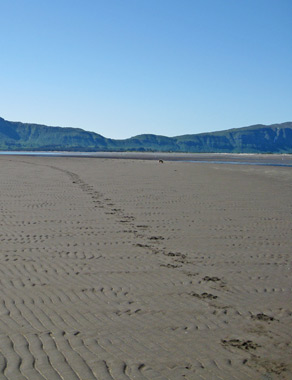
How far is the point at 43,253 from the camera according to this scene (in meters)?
9.10

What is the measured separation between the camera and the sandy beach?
4.75 metres

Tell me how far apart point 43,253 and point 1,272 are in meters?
1.47

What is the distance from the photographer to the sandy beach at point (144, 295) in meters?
4.75

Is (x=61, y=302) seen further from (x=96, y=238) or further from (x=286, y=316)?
(x=96, y=238)

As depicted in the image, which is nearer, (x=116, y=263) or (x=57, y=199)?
(x=116, y=263)

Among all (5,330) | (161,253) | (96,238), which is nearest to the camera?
(5,330)

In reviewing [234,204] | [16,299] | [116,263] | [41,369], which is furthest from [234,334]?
[234,204]

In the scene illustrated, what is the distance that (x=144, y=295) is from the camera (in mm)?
6836

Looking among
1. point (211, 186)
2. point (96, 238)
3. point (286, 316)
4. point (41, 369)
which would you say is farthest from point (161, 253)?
point (211, 186)

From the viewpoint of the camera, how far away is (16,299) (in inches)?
252

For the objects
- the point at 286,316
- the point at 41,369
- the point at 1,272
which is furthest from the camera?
the point at 1,272

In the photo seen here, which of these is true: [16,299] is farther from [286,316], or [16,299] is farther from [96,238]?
[96,238]

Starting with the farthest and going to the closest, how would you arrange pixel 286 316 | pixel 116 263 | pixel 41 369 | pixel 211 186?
pixel 211 186 < pixel 116 263 < pixel 286 316 < pixel 41 369

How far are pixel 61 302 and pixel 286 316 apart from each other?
2693 mm
